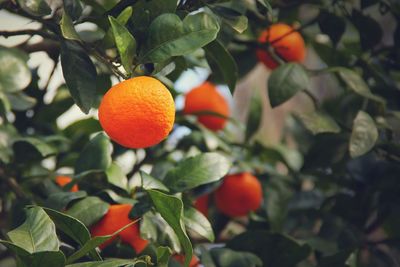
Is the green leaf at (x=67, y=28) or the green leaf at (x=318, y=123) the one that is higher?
the green leaf at (x=67, y=28)

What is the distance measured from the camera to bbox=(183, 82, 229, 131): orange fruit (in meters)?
1.47

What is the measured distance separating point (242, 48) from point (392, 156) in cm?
45

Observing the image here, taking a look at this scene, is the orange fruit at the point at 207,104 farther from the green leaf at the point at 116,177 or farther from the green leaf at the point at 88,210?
the green leaf at the point at 88,210

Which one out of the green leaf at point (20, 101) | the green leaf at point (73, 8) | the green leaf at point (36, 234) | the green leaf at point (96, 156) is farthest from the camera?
the green leaf at point (20, 101)

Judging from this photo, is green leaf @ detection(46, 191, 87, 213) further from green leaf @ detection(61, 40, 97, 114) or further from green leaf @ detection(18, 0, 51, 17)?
green leaf @ detection(18, 0, 51, 17)

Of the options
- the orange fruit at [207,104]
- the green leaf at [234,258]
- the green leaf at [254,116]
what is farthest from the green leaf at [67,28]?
the green leaf at [254,116]

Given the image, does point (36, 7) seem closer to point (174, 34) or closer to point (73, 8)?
point (73, 8)

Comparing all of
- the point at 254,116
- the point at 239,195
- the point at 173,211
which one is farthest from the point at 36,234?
the point at 254,116

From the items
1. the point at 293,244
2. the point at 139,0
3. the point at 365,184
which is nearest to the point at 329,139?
the point at 365,184

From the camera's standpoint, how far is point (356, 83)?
121cm

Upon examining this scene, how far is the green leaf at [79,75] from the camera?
2.96 feet

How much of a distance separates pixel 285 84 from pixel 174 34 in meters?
0.35

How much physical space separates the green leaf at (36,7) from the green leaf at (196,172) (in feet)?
1.06

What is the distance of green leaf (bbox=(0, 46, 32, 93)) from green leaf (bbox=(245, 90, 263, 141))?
601 millimetres
